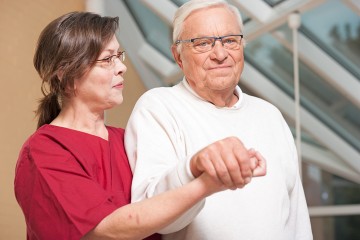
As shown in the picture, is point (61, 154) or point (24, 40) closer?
point (61, 154)

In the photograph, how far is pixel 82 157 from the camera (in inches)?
67.7

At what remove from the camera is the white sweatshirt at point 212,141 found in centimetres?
166

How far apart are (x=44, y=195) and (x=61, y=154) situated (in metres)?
0.12

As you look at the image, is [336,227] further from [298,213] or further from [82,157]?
[82,157]

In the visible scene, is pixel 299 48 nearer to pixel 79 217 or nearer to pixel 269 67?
pixel 269 67

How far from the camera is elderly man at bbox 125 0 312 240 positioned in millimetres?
1673

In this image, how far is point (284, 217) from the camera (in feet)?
5.78

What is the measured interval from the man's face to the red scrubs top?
295 mm

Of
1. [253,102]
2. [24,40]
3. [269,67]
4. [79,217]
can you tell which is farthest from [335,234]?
[79,217]

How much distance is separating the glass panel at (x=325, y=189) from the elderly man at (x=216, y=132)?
17.4 ft

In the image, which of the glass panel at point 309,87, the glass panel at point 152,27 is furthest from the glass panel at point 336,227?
the glass panel at point 152,27

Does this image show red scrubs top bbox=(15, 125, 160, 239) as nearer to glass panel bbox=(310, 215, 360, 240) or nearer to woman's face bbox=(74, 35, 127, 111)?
woman's face bbox=(74, 35, 127, 111)

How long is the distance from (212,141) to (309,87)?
445 centimetres

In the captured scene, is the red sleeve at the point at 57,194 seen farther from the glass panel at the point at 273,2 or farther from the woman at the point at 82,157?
the glass panel at the point at 273,2
